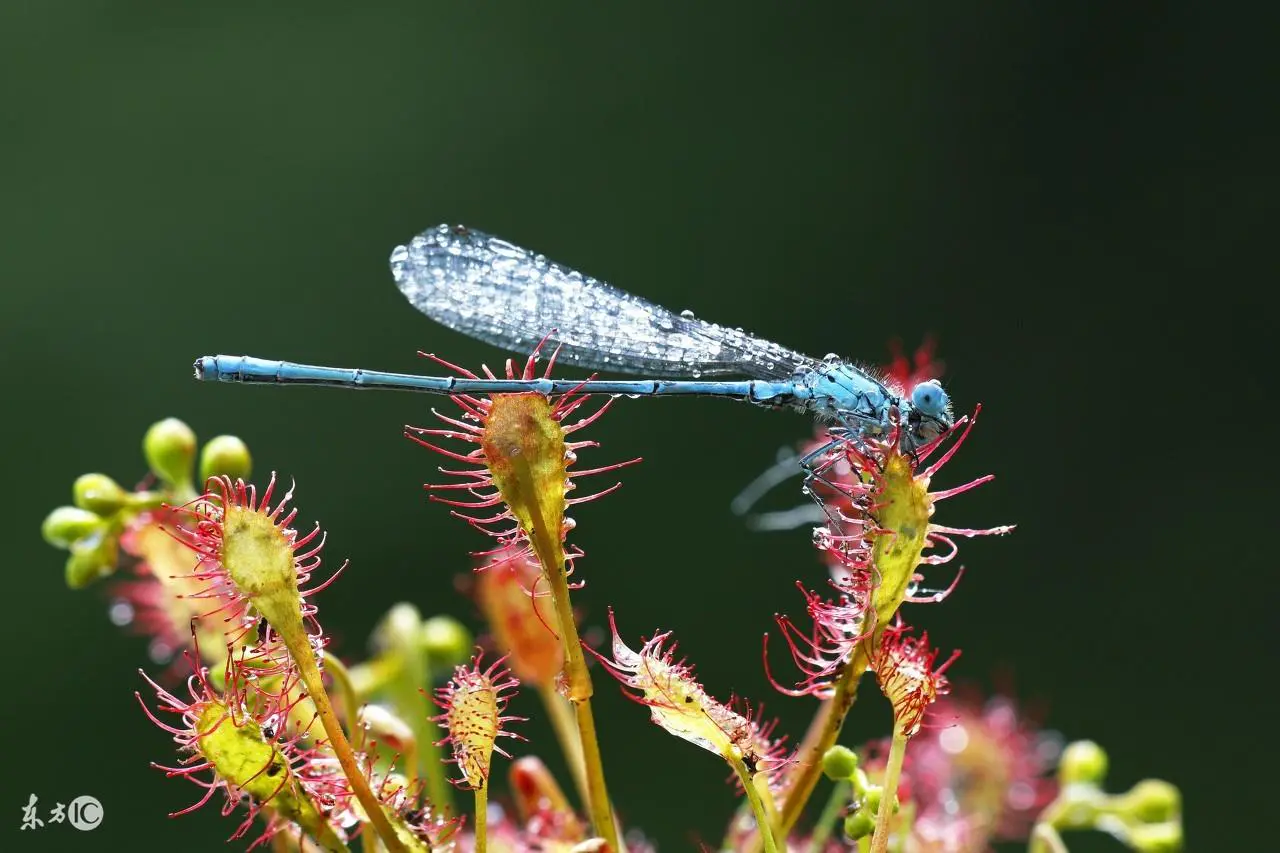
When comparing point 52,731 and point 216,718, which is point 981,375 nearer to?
point 52,731

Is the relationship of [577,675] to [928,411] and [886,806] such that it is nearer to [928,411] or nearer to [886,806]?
[886,806]

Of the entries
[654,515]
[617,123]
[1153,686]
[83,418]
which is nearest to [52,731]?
[83,418]

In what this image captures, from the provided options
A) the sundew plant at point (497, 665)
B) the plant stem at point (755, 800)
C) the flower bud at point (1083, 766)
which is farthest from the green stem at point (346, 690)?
the flower bud at point (1083, 766)

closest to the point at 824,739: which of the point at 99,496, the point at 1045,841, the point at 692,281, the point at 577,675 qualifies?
the point at 577,675

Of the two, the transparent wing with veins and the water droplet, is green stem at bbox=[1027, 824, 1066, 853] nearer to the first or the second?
the transparent wing with veins

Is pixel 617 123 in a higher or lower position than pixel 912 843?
higher

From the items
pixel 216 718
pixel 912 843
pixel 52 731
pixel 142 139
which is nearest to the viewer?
pixel 216 718

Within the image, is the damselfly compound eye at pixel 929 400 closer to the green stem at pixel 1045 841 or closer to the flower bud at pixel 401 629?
the green stem at pixel 1045 841

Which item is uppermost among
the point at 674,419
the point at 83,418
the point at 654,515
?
the point at 674,419
